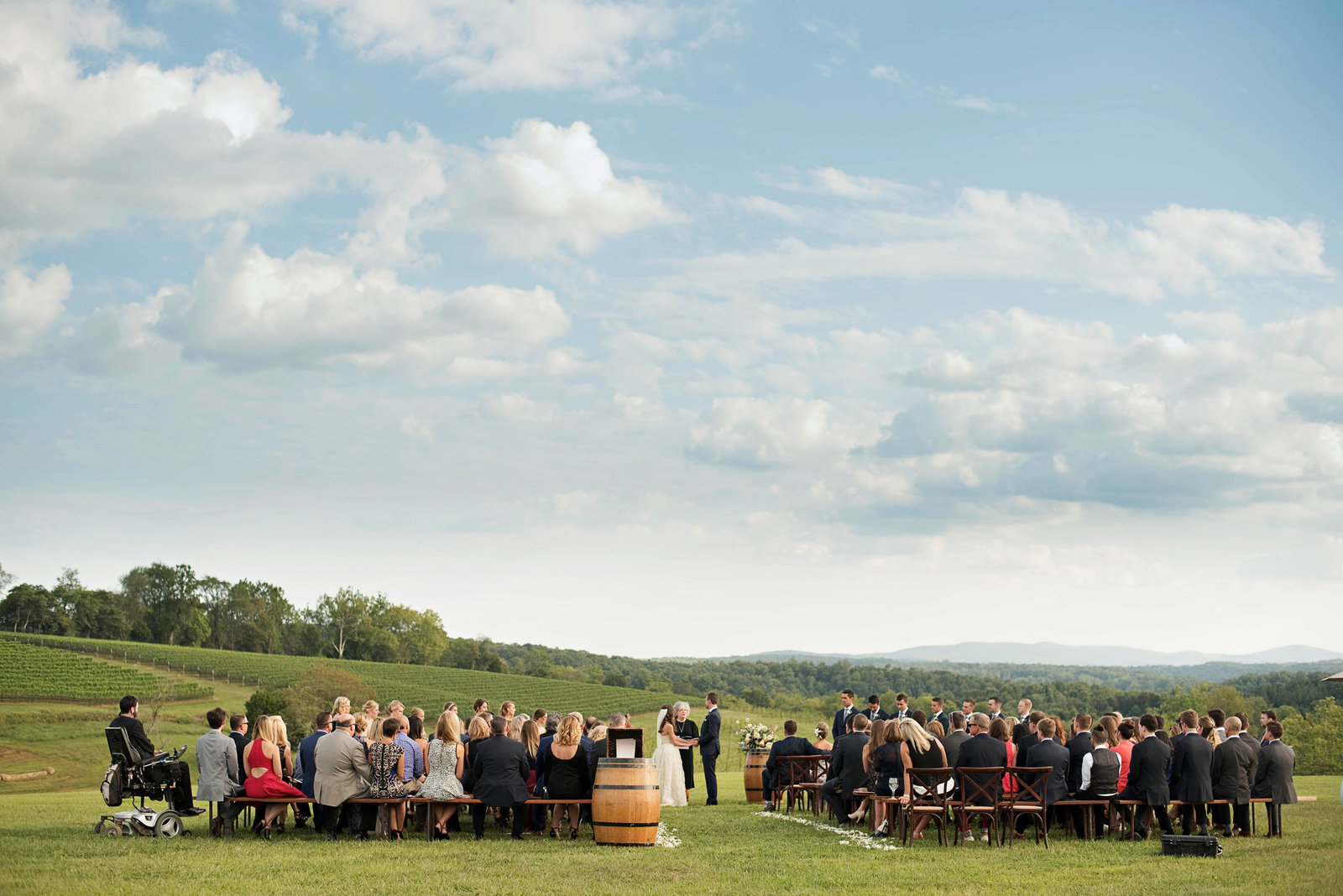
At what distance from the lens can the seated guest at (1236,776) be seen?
45.3 feet

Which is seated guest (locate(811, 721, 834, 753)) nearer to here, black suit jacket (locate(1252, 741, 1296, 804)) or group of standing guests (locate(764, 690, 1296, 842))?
group of standing guests (locate(764, 690, 1296, 842))

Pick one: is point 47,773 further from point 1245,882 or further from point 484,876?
point 1245,882

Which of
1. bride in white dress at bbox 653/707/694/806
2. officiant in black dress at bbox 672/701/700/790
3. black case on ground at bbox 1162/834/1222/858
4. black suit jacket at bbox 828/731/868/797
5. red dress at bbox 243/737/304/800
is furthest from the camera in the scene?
officiant in black dress at bbox 672/701/700/790

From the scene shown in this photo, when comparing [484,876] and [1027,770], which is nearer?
[484,876]

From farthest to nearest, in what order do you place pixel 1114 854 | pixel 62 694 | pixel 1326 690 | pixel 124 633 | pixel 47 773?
pixel 124 633, pixel 1326 690, pixel 62 694, pixel 47 773, pixel 1114 854

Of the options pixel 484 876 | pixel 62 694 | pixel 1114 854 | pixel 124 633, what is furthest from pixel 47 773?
pixel 124 633

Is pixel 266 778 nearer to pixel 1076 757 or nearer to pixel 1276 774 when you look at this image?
pixel 1076 757

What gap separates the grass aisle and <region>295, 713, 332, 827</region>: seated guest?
320 mm

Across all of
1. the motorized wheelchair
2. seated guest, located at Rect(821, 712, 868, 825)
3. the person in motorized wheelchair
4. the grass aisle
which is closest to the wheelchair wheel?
the motorized wheelchair

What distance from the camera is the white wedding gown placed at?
709 inches

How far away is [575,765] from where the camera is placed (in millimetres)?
13945

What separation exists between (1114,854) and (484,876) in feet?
23.4

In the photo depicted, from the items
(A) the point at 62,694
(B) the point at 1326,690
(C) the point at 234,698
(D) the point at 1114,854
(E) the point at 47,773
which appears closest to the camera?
(D) the point at 1114,854

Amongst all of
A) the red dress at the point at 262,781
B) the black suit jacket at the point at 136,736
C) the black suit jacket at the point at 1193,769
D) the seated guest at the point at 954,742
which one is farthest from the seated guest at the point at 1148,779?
the black suit jacket at the point at 136,736
